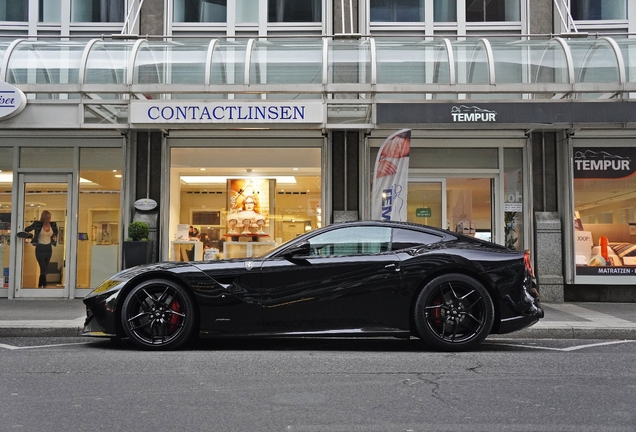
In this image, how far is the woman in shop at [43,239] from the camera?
1211 cm

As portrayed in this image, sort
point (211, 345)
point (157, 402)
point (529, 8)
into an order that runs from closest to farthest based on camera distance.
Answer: point (157, 402), point (211, 345), point (529, 8)

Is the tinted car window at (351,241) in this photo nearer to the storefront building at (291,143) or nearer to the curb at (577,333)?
the curb at (577,333)

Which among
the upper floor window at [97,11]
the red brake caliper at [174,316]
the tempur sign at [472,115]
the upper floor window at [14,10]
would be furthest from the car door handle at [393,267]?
the upper floor window at [14,10]

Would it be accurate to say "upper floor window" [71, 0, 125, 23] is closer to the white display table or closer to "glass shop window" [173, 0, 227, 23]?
"glass shop window" [173, 0, 227, 23]

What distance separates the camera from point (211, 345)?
702 centimetres

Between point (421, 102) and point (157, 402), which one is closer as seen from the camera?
point (157, 402)

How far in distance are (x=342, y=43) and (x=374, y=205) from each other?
2998 millimetres

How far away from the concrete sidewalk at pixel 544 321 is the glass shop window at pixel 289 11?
652 centimetres

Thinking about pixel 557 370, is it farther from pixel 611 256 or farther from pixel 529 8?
pixel 529 8

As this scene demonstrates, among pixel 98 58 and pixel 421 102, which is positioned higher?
pixel 98 58

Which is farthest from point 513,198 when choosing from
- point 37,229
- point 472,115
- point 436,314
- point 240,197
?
point 37,229

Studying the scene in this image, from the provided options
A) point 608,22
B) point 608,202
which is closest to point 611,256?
point 608,202

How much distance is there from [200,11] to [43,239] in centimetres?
529

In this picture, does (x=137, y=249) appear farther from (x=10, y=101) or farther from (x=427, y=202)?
(x=427, y=202)
